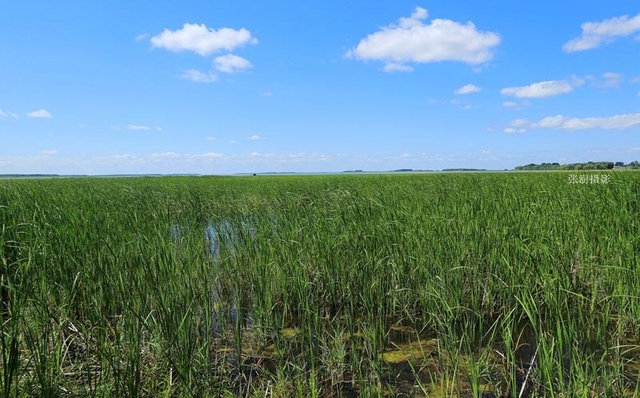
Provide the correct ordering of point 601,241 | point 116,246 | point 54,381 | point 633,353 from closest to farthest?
point 54,381 < point 633,353 < point 601,241 < point 116,246

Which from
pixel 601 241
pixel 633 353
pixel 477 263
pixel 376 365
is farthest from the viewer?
pixel 601 241

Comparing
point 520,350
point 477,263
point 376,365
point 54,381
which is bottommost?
point 520,350

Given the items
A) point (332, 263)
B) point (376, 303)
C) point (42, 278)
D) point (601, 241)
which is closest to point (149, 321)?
point (42, 278)

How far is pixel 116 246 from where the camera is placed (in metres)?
4.21

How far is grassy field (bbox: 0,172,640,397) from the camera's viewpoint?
224 centimetres

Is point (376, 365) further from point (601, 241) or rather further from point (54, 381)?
point (601, 241)

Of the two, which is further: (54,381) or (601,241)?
(601,241)

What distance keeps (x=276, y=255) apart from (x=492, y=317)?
238cm

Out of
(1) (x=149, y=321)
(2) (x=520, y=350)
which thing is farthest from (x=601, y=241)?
(1) (x=149, y=321)

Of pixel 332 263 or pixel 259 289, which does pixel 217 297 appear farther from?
pixel 332 263

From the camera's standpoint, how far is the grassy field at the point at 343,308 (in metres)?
2.24

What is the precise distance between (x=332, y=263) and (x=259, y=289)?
86 centimetres

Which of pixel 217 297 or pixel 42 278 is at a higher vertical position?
pixel 42 278

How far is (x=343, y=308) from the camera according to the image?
383cm
